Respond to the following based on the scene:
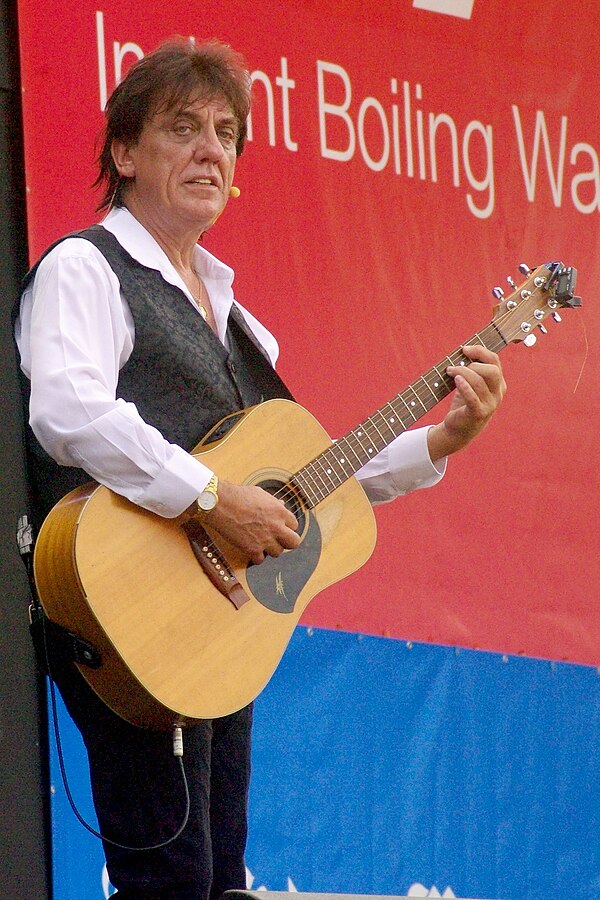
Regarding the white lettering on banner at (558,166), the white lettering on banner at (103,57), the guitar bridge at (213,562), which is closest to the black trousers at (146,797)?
the guitar bridge at (213,562)

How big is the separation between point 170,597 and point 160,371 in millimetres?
362

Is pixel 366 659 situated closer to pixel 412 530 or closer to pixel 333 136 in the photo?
pixel 412 530

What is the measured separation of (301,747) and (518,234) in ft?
4.76

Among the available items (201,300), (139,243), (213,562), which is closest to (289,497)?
(213,562)

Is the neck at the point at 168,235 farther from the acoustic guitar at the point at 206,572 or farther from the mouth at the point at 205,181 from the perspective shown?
the acoustic guitar at the point at 206,572

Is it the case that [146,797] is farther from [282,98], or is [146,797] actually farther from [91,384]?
[282,98]

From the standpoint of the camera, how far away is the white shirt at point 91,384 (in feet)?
6.84

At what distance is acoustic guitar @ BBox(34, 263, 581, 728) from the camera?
2.06 m

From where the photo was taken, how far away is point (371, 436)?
2.53 metres

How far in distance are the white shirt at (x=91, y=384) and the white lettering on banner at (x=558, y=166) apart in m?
1.77

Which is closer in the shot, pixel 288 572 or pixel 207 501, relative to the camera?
pixel 207 501

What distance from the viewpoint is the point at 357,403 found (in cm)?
344

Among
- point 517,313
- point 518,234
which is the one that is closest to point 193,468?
point 517,313

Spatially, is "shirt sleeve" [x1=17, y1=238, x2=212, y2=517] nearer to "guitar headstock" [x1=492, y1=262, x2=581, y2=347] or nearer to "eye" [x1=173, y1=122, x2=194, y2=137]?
"eye" [x1=173, y1=122, x2=194, y2=137]
